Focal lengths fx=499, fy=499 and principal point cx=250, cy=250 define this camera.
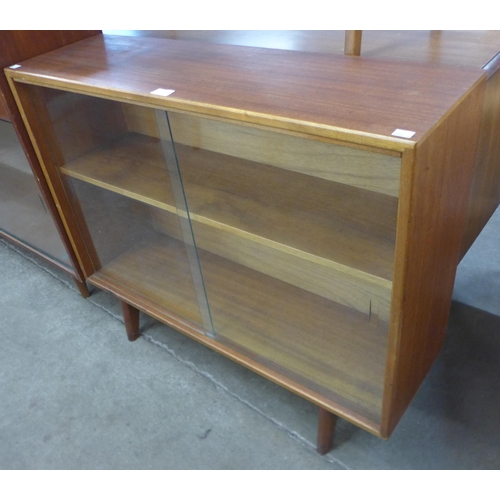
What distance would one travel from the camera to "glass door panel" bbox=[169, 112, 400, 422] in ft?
2.85

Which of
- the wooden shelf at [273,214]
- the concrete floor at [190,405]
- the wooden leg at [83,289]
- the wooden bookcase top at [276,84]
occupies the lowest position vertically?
the concrete floor at [190,405]

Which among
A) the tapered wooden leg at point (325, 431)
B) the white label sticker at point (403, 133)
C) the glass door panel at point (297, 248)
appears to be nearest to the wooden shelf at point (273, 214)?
the glass door panel at point (297, 248)

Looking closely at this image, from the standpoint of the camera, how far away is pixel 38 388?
54.4 inches

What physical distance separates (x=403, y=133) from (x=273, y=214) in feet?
1.33

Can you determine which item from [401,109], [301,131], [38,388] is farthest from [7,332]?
[401,109]

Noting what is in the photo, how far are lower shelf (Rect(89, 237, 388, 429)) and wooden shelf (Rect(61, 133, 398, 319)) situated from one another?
0.13 ft

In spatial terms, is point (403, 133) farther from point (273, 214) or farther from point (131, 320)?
point (131, 320)

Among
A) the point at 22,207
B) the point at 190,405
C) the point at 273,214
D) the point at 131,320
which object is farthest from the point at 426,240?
the point at 22,207

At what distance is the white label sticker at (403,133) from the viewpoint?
2.10 feet

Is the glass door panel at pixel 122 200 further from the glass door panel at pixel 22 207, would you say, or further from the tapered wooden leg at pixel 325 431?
the tapered wooden leg at pixel 325 431

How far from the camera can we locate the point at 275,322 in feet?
4.00

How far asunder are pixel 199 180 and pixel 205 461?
65 cm

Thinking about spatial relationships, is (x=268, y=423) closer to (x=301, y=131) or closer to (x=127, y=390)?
(x=127, y=390)

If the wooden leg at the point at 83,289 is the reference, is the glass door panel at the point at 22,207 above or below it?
above
